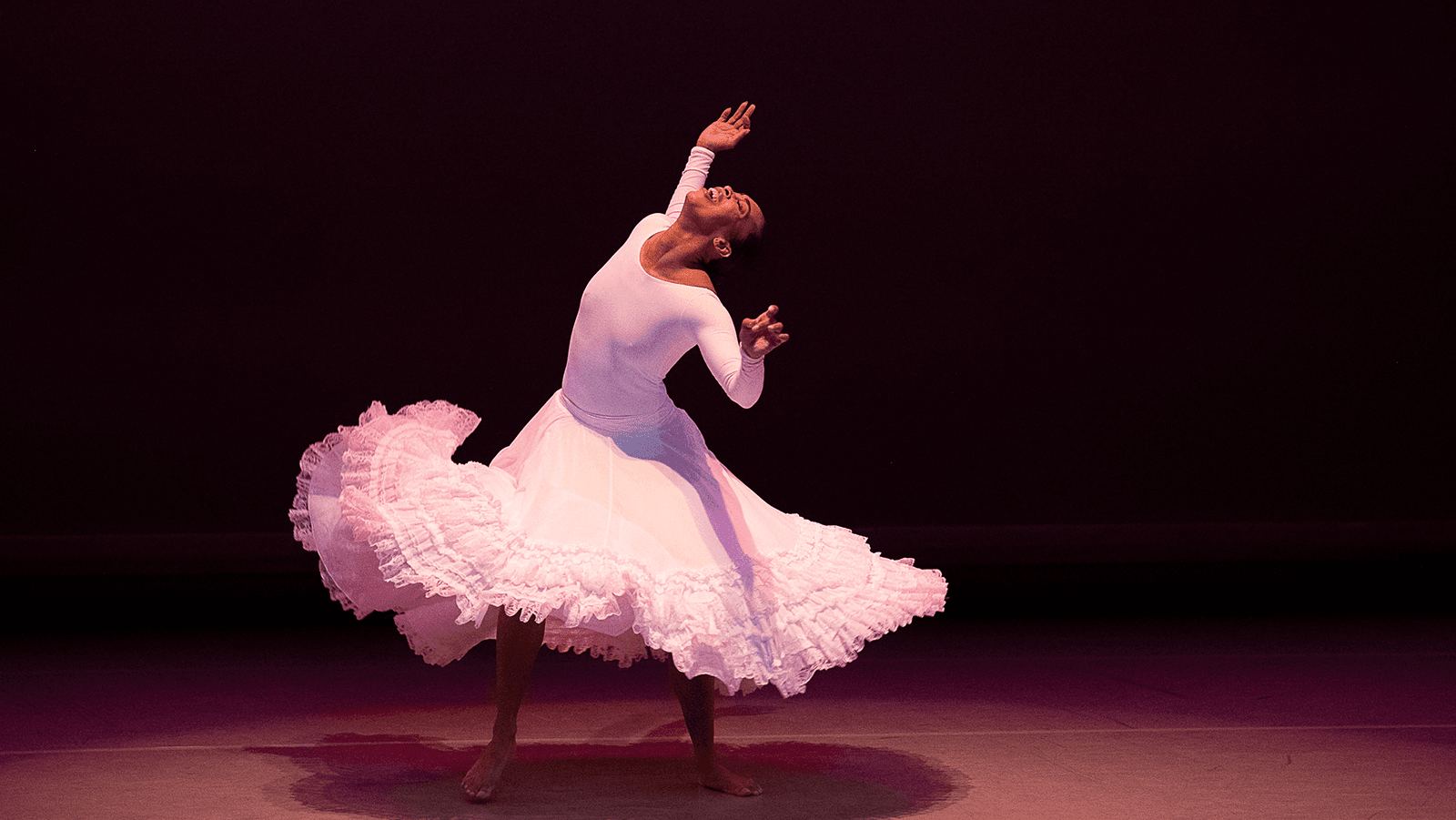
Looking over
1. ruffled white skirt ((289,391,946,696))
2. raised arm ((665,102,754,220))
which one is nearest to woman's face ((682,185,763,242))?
raised arm ((665,102,754,220))

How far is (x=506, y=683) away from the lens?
264 cm

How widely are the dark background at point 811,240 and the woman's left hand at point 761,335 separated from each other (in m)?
2.53

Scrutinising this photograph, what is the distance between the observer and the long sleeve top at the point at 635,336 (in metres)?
2.59

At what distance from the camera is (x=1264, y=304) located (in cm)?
519

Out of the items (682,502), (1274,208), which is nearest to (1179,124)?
(1274,208)

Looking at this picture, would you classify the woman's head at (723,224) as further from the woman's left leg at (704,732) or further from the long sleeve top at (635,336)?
the woman's left leg at (704,732)

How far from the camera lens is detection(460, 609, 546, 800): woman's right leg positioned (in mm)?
2645

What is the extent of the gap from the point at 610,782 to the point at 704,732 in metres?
0.25

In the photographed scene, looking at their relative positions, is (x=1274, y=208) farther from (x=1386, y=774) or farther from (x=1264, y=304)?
(x=1386, y=774)

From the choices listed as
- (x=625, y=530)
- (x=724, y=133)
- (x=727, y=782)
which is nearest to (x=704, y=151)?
(x=724, y=133)

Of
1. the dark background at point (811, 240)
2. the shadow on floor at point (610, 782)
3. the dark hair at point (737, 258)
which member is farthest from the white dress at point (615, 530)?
the dark background at point (811, 240)

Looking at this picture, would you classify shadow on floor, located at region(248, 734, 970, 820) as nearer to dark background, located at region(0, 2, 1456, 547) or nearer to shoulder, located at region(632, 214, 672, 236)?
shoulder, located at region(632, 214, 672, 236)

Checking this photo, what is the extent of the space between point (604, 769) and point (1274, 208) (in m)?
3.39

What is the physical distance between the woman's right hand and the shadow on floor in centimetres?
126
